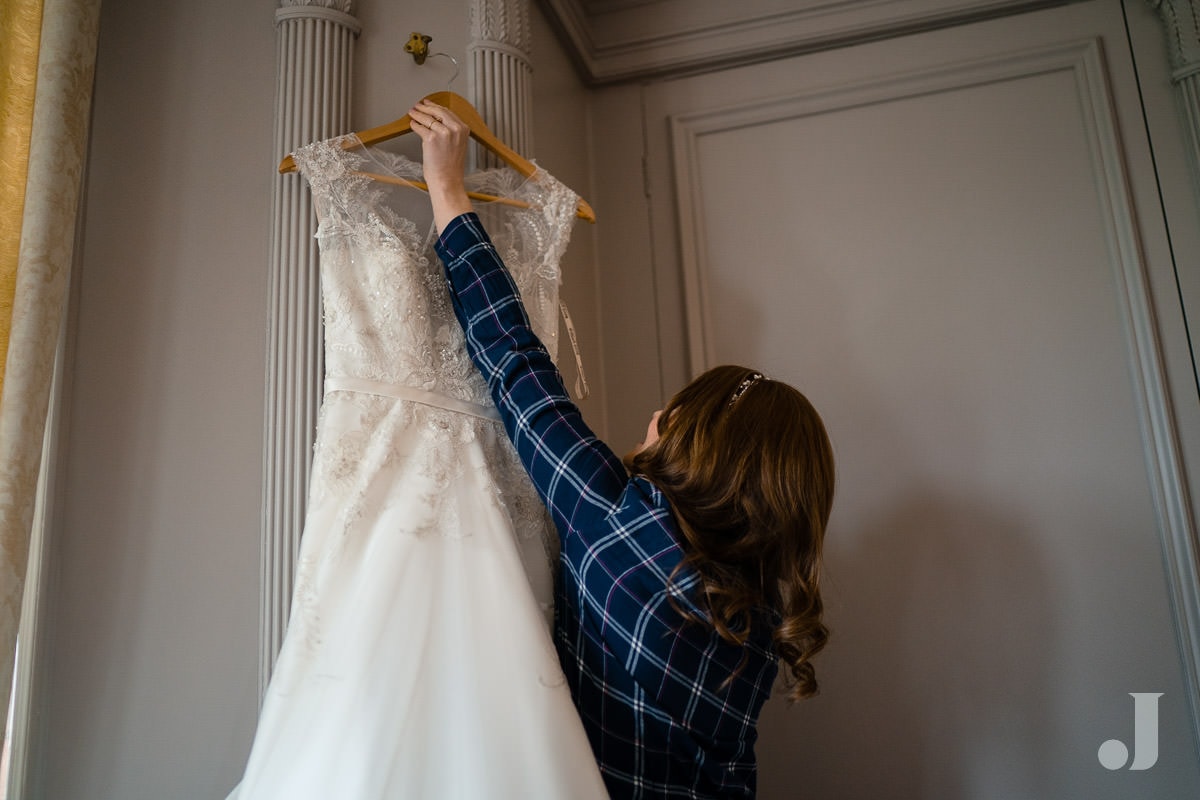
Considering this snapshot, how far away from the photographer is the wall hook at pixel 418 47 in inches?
56.8

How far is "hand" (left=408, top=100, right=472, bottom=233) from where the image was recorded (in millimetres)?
1245

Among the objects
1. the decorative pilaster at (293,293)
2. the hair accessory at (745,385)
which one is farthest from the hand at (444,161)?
the hair accessory at (745,385)

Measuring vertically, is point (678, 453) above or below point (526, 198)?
below

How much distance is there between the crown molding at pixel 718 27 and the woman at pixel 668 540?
3.50ft

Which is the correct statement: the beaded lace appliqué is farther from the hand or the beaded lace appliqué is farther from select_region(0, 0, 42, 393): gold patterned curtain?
select_region(0, 0, 42, 393): gold patterned curtain

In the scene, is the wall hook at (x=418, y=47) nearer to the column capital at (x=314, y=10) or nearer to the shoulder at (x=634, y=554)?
the column capital at (x=314, y=10)

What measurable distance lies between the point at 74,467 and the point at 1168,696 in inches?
80.2

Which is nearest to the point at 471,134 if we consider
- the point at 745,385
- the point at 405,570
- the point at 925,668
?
the point at 745,385

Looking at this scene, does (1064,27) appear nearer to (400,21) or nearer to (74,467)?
(400,21)

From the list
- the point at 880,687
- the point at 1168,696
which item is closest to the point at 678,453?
the point at 880,687

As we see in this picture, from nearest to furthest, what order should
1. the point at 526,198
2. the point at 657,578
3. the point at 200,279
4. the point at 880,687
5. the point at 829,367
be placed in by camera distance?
Result: the point at 657,578, the point at 200,279, the point at 526,198, the point at 880,687, the point at 829,367

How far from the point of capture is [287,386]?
1.24 metres

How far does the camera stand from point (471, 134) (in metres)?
1.38

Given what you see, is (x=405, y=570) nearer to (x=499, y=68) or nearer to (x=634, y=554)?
(x=634, y=554)
